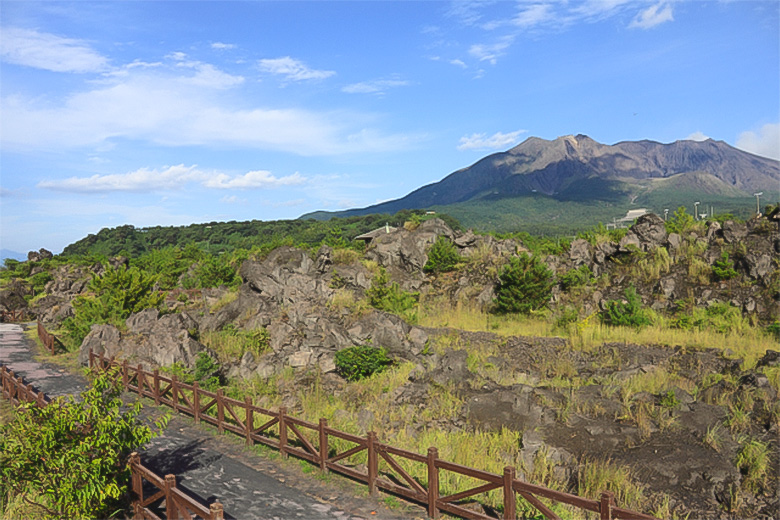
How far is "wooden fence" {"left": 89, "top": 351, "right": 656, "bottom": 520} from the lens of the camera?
23.5 feet

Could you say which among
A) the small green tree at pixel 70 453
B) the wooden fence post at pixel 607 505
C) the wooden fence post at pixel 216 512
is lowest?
the wooden fence post at pixel 607 505

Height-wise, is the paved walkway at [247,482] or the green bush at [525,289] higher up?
the green bush at [525,289]

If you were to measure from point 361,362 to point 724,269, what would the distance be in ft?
51.7

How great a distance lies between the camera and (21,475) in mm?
7254

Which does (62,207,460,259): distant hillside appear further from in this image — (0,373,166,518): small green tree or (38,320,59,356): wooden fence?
(0,373,166,518): small green tree

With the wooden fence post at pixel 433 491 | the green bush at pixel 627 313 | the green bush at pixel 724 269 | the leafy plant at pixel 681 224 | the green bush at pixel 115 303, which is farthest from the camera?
the leafy plant at pixel 681 224

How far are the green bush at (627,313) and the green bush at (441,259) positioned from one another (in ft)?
29.6

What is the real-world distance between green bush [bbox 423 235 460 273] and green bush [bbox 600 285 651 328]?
29.6 ft

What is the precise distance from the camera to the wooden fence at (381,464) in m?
7.16

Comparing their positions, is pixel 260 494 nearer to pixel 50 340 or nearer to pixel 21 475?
pixel 21 475

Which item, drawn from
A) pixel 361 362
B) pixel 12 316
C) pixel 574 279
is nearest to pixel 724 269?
pixel 574 279

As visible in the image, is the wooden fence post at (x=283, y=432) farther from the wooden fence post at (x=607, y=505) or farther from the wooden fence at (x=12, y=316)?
the wooden fence at (x=12, y=316)

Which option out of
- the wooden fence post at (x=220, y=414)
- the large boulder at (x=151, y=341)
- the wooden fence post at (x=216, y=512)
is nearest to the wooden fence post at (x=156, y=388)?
the large boulder at (x=151, y=341)

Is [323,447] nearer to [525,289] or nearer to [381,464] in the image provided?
[381,464]
